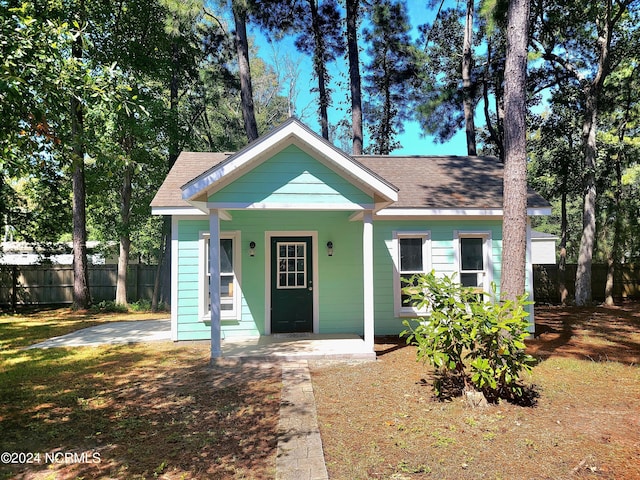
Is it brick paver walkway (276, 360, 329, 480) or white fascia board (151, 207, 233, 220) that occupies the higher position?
white fascia board (151, 207, 233, 220)

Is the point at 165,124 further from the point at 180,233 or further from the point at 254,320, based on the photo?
the point at 254,320

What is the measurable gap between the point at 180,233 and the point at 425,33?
1517 cm

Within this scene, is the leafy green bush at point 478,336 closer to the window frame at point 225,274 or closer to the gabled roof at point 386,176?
the gabled roof at point 386,176

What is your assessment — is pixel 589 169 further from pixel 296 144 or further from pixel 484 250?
pixel 296 144

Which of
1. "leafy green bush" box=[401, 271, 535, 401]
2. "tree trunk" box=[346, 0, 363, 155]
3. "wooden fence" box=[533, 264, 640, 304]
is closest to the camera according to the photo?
"leafy green bush" box=[401, 271, 535, 401]

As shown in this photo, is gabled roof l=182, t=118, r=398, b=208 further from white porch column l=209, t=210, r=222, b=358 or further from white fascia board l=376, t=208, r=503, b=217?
white fascia board l=376, t=208, r=503, b=217

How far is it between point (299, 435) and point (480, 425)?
6.35ft

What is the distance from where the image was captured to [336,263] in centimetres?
852

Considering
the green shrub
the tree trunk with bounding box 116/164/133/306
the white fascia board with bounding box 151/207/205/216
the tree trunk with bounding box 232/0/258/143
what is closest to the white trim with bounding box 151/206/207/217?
the white fascia board with bounding box 151/207/205/216

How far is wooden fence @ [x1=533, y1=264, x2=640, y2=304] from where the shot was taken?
15789 mm

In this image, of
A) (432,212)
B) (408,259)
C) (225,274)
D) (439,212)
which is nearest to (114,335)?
(225,274)

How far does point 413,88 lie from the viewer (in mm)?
19312

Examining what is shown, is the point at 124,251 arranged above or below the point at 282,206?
below

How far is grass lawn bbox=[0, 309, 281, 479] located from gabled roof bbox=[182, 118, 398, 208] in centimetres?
306
